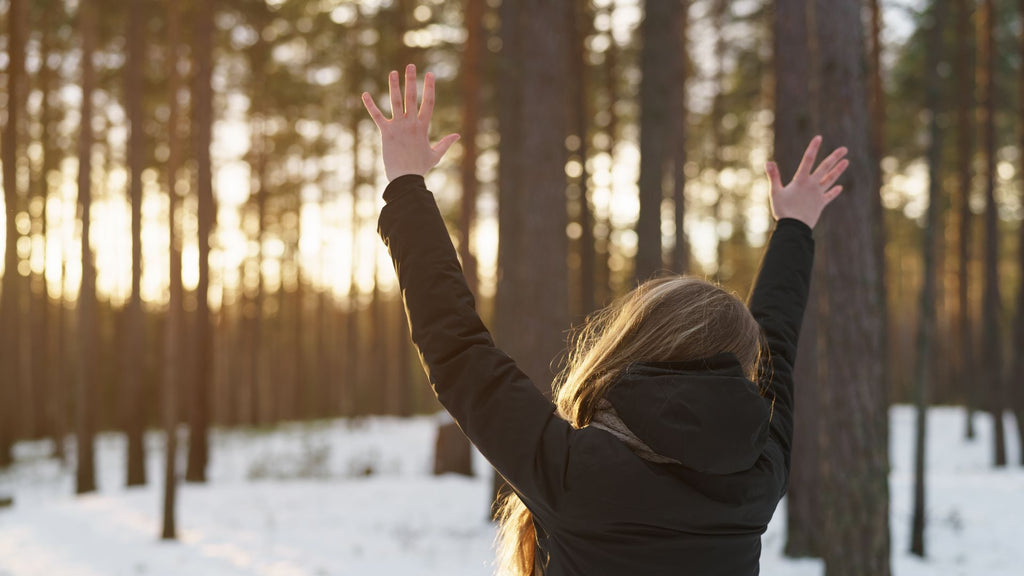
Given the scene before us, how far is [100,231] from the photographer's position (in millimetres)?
29750

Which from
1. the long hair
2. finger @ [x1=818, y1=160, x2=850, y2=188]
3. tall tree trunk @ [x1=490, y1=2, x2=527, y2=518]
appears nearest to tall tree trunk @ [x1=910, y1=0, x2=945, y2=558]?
tall tree trunk @ [x1=490, y1=2, x2=527, y2=518]

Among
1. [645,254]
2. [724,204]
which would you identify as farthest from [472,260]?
[724,204]

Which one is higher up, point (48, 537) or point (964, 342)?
point (964, 342)


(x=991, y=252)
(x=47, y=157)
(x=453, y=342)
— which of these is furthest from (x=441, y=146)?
(x=47, y=157)

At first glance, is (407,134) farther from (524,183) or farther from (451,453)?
(451,453)

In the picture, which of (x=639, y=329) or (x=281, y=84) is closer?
(x=639, y=329)

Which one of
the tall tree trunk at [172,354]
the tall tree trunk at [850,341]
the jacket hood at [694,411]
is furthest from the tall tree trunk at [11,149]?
the jacket hood at [694,411]

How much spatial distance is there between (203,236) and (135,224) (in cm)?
204

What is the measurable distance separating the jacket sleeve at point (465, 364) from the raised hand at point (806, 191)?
1.20 m

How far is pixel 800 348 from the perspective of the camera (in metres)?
7.98

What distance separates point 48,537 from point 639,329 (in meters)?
10.4

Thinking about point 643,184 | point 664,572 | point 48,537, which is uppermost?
point 643,184

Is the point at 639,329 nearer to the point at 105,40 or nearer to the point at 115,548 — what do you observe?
the point at 115,548

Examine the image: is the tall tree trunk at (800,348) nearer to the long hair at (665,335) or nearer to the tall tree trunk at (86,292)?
the long hair at (665,335)
